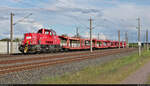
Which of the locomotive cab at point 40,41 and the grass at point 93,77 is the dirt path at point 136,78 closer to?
the grass at point 93,77

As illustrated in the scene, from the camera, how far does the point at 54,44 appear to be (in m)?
35.4

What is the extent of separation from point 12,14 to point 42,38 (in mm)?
7631

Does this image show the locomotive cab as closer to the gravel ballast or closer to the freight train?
the freight train

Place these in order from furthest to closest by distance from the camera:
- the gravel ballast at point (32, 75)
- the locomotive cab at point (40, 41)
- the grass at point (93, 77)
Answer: the locomotive cab at point (40, 41), the gravel ballast at point (32, 75), the grass at point (93, 77)

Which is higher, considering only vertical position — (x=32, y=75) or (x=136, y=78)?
(x=136, y=78)

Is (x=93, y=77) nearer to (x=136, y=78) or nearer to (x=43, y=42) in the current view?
(x=136, y=78)

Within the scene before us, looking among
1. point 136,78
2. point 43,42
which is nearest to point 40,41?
point 43,42

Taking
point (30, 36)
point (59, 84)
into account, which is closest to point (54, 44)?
point (30, 36)

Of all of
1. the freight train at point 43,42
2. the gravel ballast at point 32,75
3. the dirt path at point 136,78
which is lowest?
the gravel ballast at point 32,75

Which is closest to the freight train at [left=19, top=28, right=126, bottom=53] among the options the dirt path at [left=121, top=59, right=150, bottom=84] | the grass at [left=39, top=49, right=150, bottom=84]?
the grass at [left=39, top=49, right=150, bottom=84]

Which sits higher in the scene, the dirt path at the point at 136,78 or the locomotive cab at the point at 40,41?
the locomotive cab at the point at 40,41

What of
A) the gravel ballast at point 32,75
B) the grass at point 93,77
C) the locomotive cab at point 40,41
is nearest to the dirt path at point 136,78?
the grass at point 93,77

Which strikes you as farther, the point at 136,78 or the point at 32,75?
the point at 32,75

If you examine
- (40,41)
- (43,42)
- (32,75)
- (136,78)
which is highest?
(40,41)
